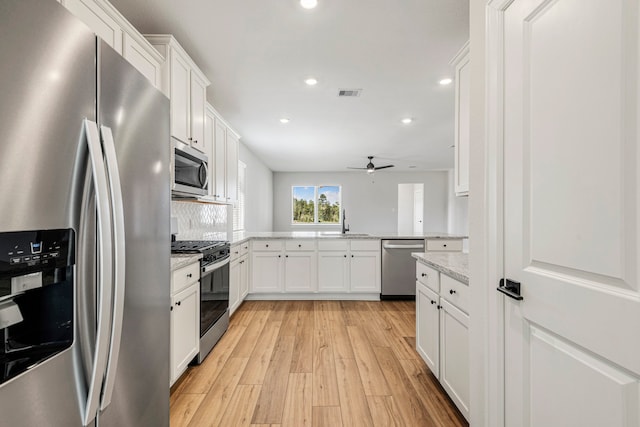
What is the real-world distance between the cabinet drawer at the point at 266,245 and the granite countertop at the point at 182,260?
1.80 m

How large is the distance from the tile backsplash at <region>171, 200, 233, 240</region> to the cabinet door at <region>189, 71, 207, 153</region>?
626 mm

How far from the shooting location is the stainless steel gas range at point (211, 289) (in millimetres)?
2340

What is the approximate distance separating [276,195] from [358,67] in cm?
666

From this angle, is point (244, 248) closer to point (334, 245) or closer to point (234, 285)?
point (234, 285)

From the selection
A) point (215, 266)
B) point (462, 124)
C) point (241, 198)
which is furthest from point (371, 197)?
point (462, 124)

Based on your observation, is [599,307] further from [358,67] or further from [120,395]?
[358,67]

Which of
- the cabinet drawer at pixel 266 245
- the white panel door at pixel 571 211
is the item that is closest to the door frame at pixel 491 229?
the white panel door at pixel 571 211

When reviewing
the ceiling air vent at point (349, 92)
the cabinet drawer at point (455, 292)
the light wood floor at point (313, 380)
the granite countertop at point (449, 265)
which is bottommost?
the light wood floor at point (313, 380)

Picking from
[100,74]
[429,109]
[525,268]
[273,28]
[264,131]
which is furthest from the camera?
[264,131]

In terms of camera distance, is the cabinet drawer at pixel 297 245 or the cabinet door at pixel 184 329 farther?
the cabinet drawer at pixel 297 245

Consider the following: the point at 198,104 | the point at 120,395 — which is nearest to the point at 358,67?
the point at 198,104

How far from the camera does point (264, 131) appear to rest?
4.64m

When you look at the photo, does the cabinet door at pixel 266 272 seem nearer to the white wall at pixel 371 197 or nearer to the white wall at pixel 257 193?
the white wall at pixel 257 193

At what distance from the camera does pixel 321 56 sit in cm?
241
